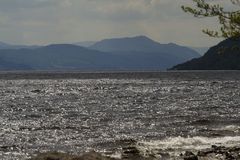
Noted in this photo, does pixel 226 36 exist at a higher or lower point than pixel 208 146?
higher

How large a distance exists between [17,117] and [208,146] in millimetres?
36709

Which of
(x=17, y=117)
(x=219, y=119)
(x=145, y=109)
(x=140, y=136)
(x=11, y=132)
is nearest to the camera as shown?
(x=140, y=136)

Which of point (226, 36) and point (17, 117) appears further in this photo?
point (17, 117)

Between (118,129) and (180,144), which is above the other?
(180,144)

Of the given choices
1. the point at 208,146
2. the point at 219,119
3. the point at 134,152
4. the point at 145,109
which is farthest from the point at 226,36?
the point at 145,109

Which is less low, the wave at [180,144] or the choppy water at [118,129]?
the wave at [180,144]

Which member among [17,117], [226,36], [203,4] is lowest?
[17,117]

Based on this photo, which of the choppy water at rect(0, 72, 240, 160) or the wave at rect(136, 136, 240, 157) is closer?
the wave at rect(136, 136, 240, 157)

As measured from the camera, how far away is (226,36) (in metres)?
22.4

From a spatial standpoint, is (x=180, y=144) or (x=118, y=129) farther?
(x=118, y=129)

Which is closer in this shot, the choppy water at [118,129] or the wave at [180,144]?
the wave at [180,144]

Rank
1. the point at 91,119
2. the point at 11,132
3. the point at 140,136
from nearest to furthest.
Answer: the point at 140,136
the point at 11,132
the point at 91,119

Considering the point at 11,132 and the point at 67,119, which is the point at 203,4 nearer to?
the point at 11,132

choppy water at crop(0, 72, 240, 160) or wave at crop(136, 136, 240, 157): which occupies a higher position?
wave at crop(136, 136, 240, 157)
